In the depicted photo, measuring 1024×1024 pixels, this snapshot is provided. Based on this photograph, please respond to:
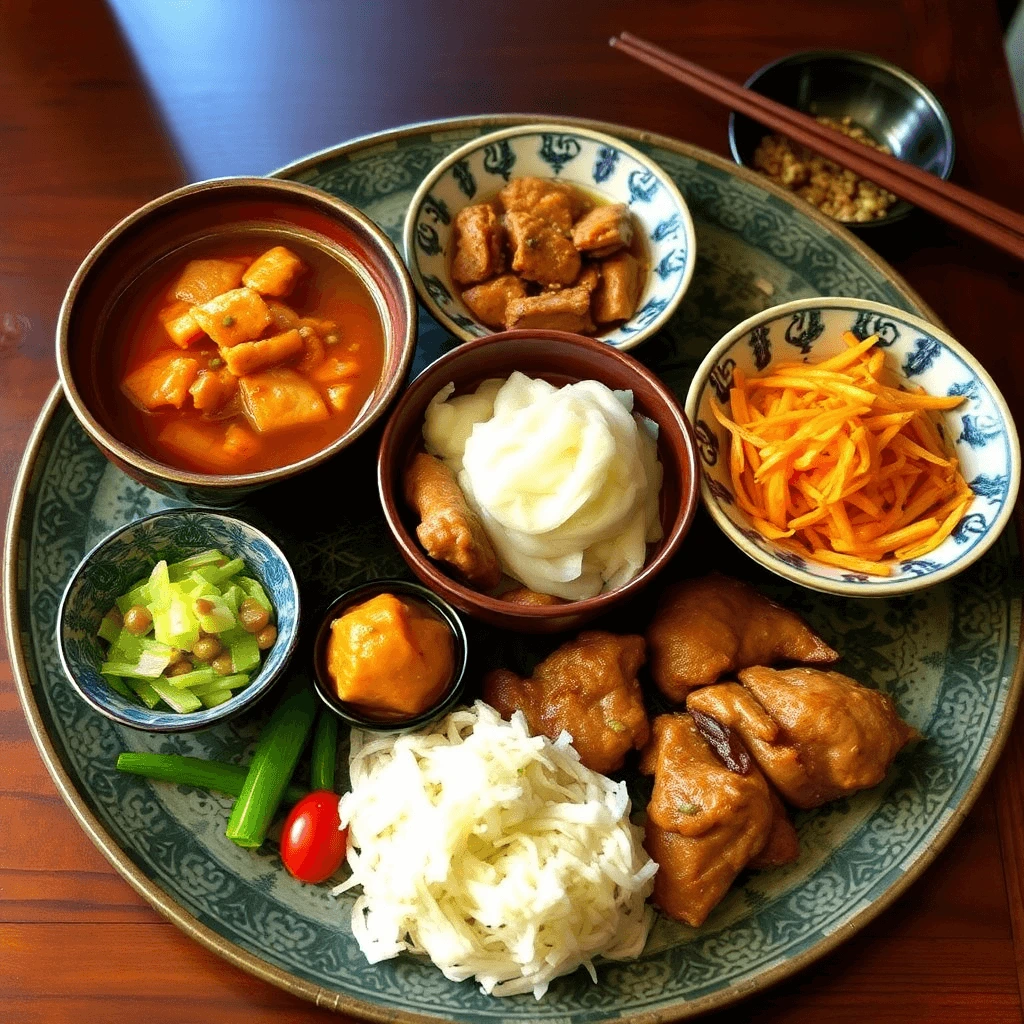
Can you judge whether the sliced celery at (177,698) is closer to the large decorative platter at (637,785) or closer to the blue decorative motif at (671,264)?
the large decorative platter at (637,785)

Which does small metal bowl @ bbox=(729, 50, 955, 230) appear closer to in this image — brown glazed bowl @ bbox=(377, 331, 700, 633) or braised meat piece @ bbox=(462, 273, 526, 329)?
braised meat piece @ bbox=(462, 273, 526, 329)

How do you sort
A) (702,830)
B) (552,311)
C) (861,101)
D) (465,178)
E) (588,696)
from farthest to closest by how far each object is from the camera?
1. (861,101)
2. (465,178)
3. (552,311)
4. (588,696)
5. (702,830)

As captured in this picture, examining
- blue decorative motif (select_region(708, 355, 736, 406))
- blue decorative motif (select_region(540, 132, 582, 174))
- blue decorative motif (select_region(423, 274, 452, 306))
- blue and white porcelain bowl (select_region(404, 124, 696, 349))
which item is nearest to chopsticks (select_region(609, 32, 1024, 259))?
blue and white porcelain bowl (select_region(404, 124, 696, 349))

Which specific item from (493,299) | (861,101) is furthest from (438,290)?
(861,101)

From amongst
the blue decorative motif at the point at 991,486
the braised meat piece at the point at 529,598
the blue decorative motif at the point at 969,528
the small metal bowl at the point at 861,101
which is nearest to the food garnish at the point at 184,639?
the braised meat piece at the point at 529,598

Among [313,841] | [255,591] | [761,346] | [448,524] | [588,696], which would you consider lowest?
Result: [313,841]

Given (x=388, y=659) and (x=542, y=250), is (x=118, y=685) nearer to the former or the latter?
(x=388, y=659)

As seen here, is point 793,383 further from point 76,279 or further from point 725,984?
point 76,279

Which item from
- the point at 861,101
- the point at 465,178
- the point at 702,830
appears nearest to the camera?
the point at 702,830
